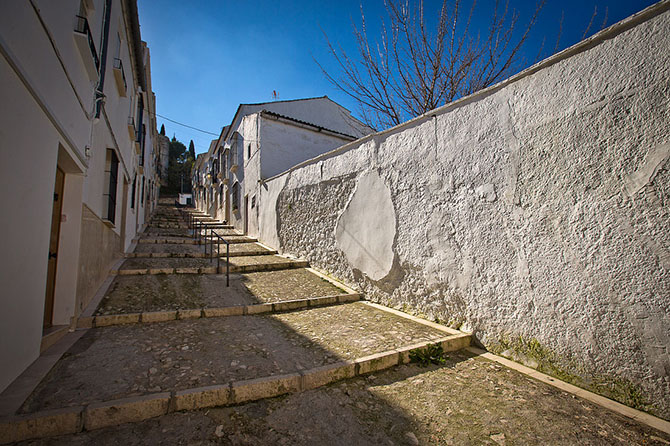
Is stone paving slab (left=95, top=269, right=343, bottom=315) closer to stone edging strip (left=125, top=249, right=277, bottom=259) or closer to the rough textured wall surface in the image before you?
stone edging strip (left=125, top=249, right=277, bottom=259)

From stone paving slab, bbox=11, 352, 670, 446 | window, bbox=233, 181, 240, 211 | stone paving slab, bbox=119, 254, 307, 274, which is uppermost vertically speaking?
Result: window, bbox=233, 181, 240, 211

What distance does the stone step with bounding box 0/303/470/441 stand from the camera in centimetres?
190

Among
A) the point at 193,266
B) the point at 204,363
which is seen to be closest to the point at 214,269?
the point at 193,266

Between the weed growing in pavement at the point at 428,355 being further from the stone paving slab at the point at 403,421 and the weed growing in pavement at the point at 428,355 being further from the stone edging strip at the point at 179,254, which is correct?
the stone edging strip at the point at 179,254

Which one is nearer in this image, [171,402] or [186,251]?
[171,402]

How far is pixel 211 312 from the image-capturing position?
396cm

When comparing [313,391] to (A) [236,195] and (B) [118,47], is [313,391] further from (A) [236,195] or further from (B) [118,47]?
(A) [236,195]

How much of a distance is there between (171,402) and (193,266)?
479cm

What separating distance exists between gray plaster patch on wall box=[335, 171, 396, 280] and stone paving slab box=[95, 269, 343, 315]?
81 cm

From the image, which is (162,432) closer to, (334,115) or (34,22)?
(34,22)

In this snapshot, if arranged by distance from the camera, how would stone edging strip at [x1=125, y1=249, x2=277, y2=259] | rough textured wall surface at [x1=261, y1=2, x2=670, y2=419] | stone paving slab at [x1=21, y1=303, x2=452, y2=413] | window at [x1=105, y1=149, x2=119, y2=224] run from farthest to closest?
stone edging strip at [x1=125, y1=249, x2=277, y2=259] → window at [x1=105, y1=149, x2=119, y2=224] → stone paving slab at [x1=21, y1=303, x2=452, y2=413] → rough textured wall surface at [x1=261, y1=2, x2=670, y2=419]

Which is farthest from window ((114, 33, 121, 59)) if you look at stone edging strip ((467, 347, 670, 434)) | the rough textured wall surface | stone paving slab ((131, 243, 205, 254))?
stone edging strip ((467, 347, 670, 434))

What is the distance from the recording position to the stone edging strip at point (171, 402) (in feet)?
5.68

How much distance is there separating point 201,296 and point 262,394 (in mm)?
2798
